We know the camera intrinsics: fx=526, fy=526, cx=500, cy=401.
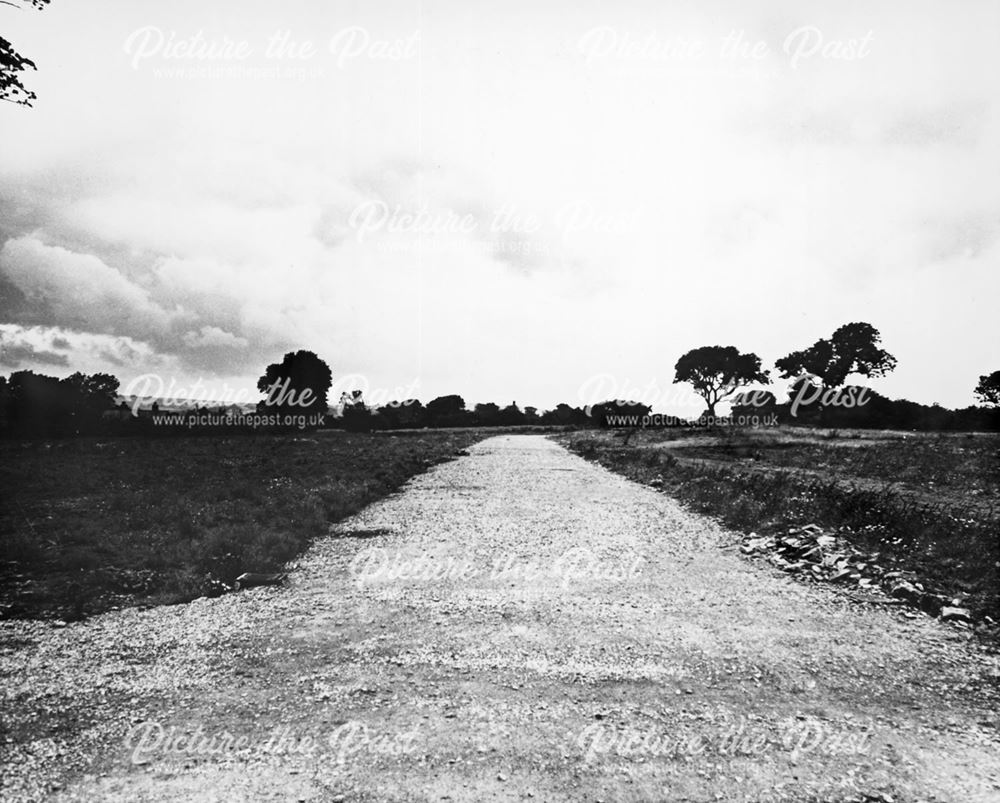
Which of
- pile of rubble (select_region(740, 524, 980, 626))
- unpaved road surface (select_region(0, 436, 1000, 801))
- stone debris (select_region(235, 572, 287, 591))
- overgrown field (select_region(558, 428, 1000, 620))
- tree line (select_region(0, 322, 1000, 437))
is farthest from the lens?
tree line (select_region(0, 322, 1000, 437))

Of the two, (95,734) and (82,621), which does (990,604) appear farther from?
(82,621)

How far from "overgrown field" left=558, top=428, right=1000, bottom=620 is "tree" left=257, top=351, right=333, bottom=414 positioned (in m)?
69.5

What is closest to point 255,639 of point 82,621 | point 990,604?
point 82,621

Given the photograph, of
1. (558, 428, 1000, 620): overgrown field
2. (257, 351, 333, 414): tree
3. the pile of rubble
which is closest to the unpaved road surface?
the pile of rubble

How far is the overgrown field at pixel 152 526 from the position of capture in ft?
25.0

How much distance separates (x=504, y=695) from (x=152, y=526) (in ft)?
33.2

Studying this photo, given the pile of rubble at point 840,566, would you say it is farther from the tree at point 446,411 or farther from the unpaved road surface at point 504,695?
the tree at point 446,411

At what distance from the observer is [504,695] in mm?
4766

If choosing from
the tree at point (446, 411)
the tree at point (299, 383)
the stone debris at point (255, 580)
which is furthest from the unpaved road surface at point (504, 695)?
the tree at point (446, 411)

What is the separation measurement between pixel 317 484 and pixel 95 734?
571 inches

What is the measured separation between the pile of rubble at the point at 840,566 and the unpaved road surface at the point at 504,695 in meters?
0.55

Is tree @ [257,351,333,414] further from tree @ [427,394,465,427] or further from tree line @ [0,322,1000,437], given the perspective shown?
tree @ [427,394,465,427]

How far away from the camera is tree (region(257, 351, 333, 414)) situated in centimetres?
8806

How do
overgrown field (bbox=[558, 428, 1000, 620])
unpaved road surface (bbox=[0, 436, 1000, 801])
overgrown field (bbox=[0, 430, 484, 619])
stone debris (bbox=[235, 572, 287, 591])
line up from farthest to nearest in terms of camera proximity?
overgrown field (bbox=[558, 428, 1000, 620]) → stone debris (bbox=[235, 572, 287, 591]) → overgrown field (bbox=[0, 430, 484, 619]) → unpaved road surface (bbox=[0, 436, 1000, 801])
